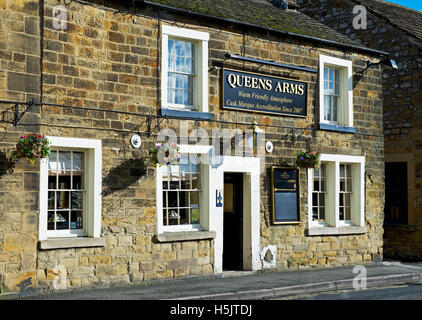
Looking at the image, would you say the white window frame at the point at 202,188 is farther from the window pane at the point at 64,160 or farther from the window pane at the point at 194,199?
the window pane at the point at 64,160

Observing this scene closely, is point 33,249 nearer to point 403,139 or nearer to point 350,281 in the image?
point 350,281

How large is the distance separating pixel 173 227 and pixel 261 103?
3.78 metres

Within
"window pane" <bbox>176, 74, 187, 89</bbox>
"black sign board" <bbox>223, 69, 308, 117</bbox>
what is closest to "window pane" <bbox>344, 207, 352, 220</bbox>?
"black sign board" <bbox>223, 69, 308, 117</bbox>

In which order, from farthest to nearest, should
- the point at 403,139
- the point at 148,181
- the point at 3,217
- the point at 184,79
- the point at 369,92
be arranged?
the point at 403,139, the point at 369,92, the point at 184,79, the point at 148,181, the point at 3,217

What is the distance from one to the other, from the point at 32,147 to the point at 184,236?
3995 millimetres

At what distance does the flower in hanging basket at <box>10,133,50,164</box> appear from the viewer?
416 inches

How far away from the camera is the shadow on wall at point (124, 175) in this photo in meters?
12.1

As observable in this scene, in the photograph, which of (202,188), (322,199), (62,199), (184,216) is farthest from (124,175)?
(322,199)

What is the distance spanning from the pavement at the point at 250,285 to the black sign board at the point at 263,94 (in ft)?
12.9

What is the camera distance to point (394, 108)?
1955cm

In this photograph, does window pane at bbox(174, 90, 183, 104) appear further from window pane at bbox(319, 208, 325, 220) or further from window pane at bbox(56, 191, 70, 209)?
window pane at bbox(319, 208, 325, 220)

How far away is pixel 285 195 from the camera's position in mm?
15023

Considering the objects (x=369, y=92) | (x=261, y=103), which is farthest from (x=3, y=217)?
(x=369, y=92)

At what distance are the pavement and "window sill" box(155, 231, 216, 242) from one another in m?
0.86
